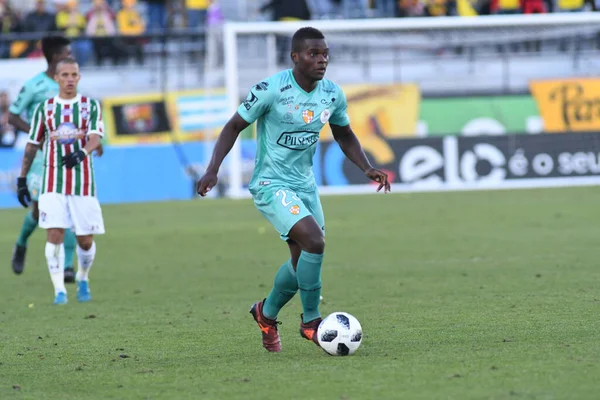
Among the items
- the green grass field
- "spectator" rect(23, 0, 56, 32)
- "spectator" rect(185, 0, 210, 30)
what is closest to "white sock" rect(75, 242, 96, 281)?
the green grass field

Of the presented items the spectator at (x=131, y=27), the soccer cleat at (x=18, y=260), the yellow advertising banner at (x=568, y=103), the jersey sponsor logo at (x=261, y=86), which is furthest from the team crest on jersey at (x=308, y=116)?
the spectator at (x=131, y=27)

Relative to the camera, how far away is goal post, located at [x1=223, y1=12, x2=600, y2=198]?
24.8 meters

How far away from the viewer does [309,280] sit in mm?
7035

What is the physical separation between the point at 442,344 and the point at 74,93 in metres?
4.67

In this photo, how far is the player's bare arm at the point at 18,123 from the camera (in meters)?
11.7

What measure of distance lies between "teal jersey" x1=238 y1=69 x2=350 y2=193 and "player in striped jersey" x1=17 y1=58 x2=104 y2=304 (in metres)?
3.26

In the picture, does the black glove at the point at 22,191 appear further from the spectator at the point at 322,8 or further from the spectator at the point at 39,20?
the spectator at the point at 322,8

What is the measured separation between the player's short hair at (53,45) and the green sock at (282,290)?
4.78 meters

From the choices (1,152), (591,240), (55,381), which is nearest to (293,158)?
(55,381)

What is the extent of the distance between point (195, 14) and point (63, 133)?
18.7m

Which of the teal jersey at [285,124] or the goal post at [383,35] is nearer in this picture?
the teal jersey at [285,124]

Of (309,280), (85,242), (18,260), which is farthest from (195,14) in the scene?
(309,280)

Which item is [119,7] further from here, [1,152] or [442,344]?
[442,344]

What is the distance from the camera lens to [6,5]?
2822 cm
